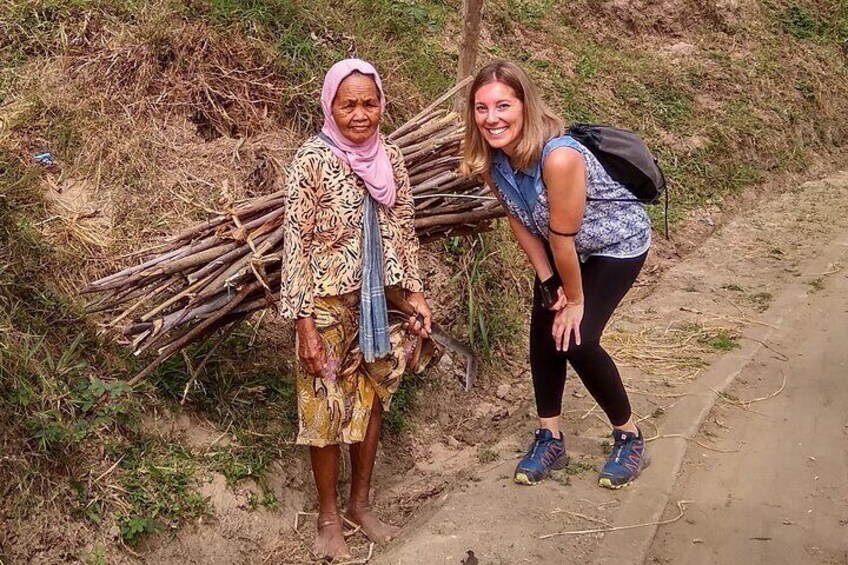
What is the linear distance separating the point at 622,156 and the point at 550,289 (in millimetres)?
542

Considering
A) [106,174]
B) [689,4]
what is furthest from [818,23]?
[106,174]

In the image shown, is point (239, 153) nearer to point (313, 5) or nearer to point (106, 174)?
point (106, 174)

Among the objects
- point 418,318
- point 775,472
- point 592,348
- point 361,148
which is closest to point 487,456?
point 592,348

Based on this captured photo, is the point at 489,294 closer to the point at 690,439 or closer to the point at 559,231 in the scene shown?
the point at 690,439

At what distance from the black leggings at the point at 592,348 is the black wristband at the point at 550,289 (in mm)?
79

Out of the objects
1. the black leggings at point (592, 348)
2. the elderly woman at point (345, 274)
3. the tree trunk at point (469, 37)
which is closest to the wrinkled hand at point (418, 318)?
the elderly woman at point (345, 274)

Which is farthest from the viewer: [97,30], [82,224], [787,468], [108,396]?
[97,30]

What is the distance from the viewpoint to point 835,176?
8.13 meters

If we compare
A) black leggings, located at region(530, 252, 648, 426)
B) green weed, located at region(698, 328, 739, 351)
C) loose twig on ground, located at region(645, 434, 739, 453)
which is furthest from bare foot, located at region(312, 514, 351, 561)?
green weed, located at region(698, 328, 739, 351)

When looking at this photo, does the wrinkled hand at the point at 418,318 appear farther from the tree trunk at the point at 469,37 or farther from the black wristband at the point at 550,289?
the tree trunk at the point at 469,37

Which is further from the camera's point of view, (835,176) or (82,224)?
(835,176)

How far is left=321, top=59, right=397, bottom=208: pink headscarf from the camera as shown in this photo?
2855 millimetres

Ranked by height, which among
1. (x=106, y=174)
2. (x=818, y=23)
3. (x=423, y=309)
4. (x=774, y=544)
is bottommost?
(x=774, y=544)

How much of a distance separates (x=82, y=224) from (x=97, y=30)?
1425 mm
